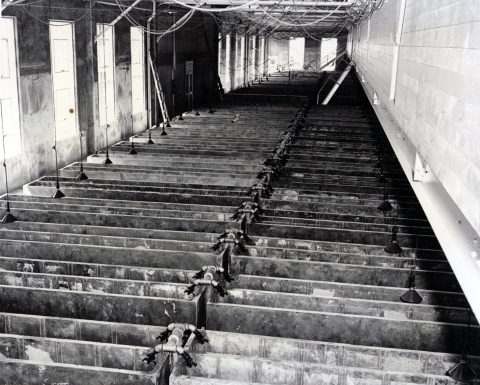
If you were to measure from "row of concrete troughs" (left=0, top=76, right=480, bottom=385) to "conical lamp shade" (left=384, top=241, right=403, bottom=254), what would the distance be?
0.30 feet

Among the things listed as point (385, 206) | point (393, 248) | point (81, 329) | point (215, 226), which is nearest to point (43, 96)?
point (215, 226)

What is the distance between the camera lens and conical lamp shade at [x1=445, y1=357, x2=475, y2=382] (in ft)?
16.1

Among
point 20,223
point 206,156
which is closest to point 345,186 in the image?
point 206,156

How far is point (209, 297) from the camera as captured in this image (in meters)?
6.55

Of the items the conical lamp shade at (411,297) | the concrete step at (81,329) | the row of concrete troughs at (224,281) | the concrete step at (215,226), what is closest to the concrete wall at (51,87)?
the row of concrete troughs at (224,281)

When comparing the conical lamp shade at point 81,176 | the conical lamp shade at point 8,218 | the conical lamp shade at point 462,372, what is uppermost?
the conical lamp shade at point 81,176

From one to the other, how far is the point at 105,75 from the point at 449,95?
13.5 meters

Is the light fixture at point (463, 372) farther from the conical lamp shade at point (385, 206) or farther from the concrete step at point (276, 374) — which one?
the conical lamp shade at point (385, 206)

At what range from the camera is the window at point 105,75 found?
1568 cm

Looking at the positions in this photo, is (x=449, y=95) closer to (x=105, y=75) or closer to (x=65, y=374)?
(x=65, y=374)

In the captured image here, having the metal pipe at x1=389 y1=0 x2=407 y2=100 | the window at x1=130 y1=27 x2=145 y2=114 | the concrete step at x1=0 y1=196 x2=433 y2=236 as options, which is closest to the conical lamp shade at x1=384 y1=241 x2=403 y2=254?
the concrete step at x1=0 y1=196 x2=433 y2=236

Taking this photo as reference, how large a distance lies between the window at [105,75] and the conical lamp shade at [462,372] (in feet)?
41.6

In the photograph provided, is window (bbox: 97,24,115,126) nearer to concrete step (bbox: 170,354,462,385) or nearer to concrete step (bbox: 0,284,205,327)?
concrete step (bbox: 0,284,205,327)

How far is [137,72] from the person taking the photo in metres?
18.6
